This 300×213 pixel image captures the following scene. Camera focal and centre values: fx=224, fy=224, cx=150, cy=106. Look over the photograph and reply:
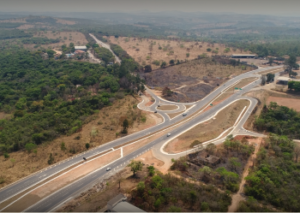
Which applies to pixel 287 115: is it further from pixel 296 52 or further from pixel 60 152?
pixel 296 52

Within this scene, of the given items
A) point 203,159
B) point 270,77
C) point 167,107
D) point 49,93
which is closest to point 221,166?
point 203,159

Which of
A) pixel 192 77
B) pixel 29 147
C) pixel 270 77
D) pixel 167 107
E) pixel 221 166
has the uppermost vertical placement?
→ pixel 270 77

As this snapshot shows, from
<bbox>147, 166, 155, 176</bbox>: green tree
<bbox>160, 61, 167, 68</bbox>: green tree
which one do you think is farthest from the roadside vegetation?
<bbox>160, 61, 167, 68</bbox>: green tree

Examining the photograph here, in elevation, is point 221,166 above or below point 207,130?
above

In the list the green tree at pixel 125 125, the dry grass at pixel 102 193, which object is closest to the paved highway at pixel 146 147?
the dry grass at pixel 102 193

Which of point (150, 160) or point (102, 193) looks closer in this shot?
point (102, 193)

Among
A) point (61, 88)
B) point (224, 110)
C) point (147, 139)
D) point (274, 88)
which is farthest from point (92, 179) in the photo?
point (274, 88)

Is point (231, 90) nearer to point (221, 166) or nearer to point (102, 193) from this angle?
point (221, 166)
